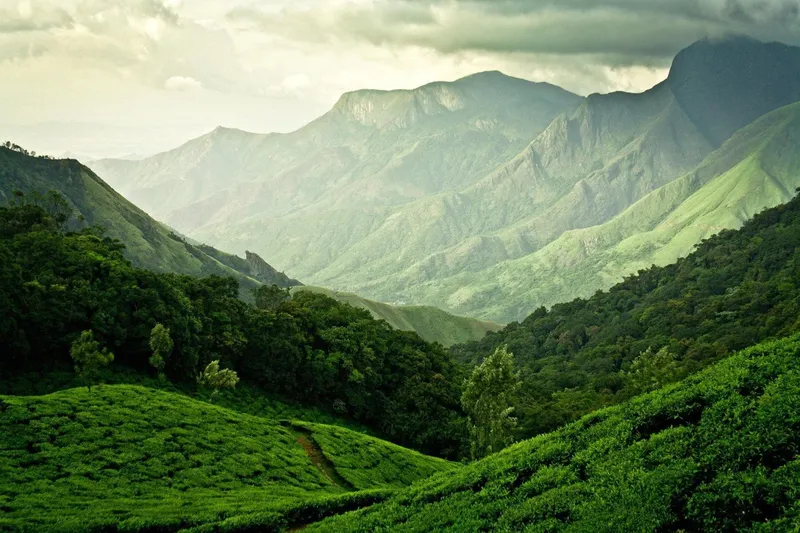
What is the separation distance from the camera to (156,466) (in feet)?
163

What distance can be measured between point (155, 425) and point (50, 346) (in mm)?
32182

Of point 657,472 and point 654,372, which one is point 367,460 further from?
point 654,372

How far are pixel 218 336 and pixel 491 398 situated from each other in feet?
152

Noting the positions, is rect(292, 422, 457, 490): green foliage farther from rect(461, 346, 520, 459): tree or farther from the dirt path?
rect(461, 346, 520, 459): tree

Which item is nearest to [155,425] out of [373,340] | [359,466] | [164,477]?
[164,477]

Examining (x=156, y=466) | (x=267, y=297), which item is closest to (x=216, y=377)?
(x=156, y=466)

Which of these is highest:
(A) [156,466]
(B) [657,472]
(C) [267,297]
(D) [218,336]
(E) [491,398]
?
(C) [267,297]

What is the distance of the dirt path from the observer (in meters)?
60.6

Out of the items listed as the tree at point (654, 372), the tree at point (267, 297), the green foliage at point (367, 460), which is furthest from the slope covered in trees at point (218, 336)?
the tree at point (654, 372)

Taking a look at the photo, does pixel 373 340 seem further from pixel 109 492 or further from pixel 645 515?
pixel 645 515

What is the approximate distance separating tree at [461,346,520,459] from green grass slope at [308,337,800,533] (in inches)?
1959

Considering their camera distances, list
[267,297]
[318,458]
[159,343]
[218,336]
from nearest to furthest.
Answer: [318,458]
[159,343]
[218,336]
[267,297]

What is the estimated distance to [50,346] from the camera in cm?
7919

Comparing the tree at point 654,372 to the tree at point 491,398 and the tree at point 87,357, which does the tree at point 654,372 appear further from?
the tree at point 87,357
